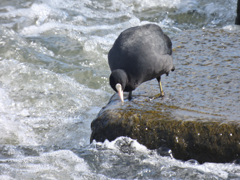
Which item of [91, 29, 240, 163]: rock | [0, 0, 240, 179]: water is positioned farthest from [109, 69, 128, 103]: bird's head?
[0, 0, 240, 179]: water

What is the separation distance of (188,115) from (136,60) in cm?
76

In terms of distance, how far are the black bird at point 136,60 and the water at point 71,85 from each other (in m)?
0.41

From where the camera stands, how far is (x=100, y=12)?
976 cm

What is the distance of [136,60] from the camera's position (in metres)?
3.95

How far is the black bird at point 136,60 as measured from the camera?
386cm

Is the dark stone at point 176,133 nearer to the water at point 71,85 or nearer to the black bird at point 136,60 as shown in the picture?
the water at point 71,85

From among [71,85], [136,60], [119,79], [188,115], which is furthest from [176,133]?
[71,85]

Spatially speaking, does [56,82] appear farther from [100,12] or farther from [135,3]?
[135,3]

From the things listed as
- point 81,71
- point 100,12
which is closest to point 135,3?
point 100,12

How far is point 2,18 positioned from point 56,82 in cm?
347

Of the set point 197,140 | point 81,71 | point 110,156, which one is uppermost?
Result: point 197,140

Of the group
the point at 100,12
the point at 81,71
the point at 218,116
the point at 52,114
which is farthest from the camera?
the point at 100,12

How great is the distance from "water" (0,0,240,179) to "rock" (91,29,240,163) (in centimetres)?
7

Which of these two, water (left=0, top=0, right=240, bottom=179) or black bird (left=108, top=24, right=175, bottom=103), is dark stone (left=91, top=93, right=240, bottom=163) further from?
black bird (left=108, top=24, right=175, bottom=103)
